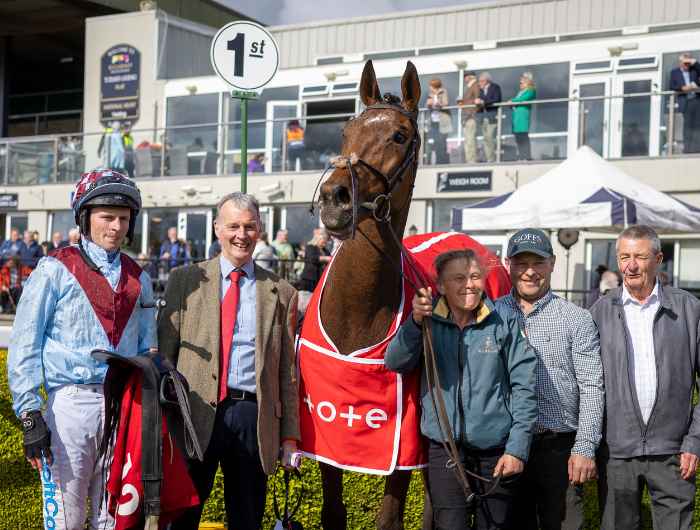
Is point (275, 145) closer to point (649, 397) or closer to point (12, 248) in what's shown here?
point (12, 248)

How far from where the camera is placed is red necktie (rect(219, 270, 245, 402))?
379 centimetres

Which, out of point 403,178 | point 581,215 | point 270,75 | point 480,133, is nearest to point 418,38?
point 480,133

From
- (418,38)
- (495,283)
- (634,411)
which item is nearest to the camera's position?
(634,411)

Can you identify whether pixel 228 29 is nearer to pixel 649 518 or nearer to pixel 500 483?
pixel 500 483

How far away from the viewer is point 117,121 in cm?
2311

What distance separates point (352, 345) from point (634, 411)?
129 centimetres

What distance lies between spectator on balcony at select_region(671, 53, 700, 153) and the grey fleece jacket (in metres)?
10.6

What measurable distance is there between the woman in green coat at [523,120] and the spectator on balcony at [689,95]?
7.71 ft

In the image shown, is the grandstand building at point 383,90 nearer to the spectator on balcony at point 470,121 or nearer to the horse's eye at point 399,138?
the spectator on balcony at point 470,121

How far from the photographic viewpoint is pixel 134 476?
3449mm

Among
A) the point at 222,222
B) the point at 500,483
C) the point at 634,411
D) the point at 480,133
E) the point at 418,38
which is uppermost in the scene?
the point at 418,38

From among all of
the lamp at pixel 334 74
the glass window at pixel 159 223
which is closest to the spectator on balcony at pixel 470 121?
the lamp at pixel 334 74

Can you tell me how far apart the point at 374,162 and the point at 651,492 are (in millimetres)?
1946

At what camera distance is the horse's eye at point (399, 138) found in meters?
3.93
